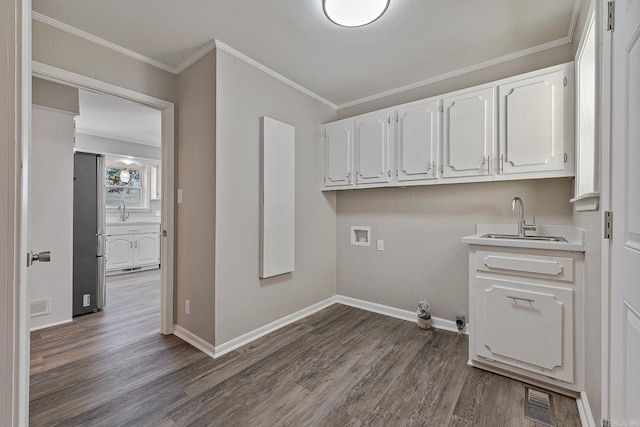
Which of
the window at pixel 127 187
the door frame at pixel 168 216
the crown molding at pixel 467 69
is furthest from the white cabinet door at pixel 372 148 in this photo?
the window at pixel 127 187

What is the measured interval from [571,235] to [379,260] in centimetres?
166

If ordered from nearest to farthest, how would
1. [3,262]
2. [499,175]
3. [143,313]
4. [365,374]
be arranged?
[3,262] < [365,374] < [499,175] < [143,313]

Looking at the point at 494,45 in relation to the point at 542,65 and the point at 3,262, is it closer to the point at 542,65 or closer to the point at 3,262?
the point at 542,65

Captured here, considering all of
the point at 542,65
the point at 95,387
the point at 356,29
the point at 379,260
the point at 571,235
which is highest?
the point at 356,29

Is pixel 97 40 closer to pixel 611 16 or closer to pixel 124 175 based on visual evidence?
pixel 611 16

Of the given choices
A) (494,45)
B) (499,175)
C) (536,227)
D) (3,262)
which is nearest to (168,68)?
(3,262)

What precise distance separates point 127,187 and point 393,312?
5.68m

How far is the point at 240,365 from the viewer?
2.12 meters

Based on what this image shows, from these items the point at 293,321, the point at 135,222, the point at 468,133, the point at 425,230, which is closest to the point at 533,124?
the point at 468,133

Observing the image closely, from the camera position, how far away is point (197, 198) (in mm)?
2436

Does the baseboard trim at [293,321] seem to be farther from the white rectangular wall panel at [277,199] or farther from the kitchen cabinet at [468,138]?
the kitchen cabinet at [468,138]

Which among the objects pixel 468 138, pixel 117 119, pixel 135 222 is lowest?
pixel 135 222

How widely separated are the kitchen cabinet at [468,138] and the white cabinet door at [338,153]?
0.04ft

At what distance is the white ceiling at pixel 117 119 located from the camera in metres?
3.68
